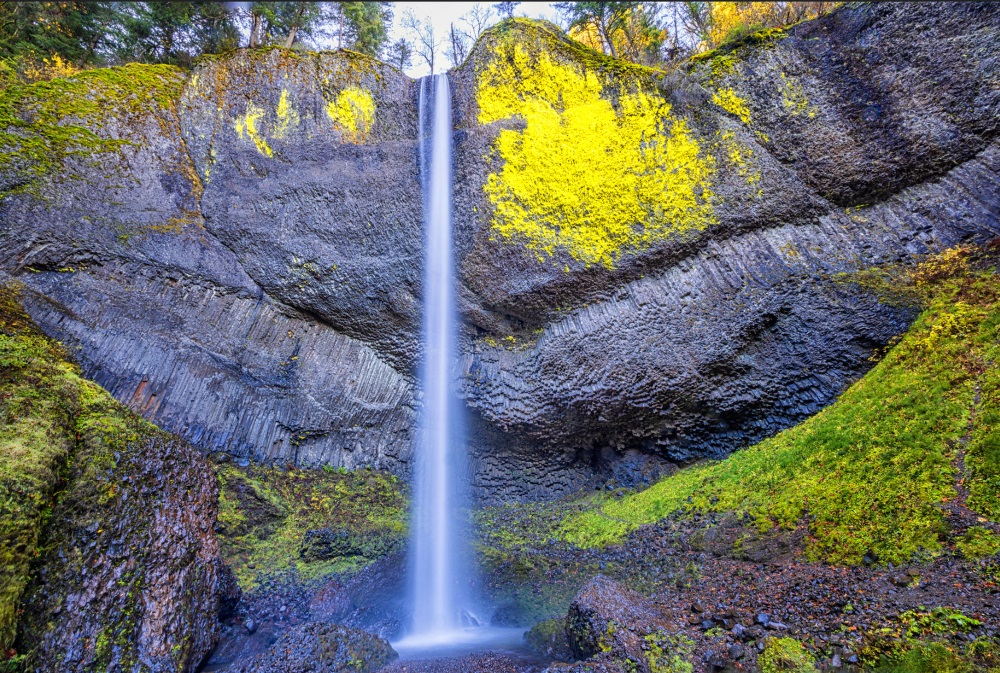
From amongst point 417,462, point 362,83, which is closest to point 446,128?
point 362,83

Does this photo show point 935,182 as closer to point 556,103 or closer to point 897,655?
point 556,103

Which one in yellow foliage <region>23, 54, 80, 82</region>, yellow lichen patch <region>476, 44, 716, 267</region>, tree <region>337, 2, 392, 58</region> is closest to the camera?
yellow lichen patch <region>476, 44, 716, 267</region>

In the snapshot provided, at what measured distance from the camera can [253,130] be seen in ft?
35.1

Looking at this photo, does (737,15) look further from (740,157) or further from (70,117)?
(70,117)

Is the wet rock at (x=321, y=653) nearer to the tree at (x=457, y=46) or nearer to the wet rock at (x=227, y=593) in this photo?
the wet rock at (x=227, y=593)

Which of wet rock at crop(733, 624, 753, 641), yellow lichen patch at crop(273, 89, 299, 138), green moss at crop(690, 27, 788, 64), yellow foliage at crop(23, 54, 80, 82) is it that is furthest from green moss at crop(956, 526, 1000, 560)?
yellow foliage at crop(23, 54, 80, 82)

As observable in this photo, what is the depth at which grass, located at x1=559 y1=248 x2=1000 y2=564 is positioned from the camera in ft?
15.9

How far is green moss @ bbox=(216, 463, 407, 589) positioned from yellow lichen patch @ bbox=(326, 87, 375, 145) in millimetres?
7901

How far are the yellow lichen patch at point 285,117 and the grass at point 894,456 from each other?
36.2ft

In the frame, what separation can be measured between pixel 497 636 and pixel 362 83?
492 inches

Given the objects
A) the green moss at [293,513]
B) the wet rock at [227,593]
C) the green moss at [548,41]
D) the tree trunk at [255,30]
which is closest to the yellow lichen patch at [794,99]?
the green moss at [548,41]

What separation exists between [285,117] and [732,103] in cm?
1037

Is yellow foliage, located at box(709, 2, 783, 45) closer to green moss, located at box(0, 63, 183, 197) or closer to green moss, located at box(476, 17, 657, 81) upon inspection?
green moss, located at box(476, 17, 657, 81)

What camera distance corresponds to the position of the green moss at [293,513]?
287 inches
